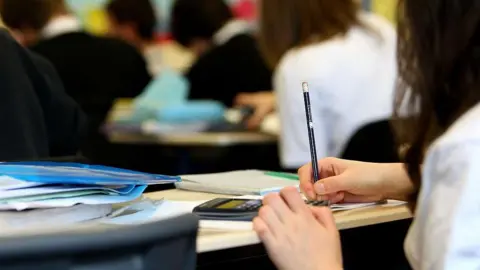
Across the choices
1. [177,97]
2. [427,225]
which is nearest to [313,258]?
[427,225]

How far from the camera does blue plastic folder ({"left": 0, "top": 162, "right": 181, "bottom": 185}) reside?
3.32 ft

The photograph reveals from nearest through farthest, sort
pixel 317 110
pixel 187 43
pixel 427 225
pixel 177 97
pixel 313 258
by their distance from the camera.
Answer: pixel 427 225, pixel 313 258, pixel 317 110, pixel 177 97, pixel 187 43

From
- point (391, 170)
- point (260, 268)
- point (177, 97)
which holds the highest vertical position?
point (177, 97)

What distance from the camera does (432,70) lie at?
919 mm

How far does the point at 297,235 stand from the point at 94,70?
9.60 feet

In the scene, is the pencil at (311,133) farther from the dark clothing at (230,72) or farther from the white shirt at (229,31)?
the white shirt at (229,31)

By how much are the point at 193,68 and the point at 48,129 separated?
2.13 meters

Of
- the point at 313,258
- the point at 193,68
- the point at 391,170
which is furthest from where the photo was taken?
the point at 193,68

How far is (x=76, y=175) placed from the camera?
101 cm

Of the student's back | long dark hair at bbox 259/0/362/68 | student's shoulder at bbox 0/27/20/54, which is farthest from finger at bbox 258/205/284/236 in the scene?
the student's back

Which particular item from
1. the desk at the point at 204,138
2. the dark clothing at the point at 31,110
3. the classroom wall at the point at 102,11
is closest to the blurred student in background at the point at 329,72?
the desk at the point at 204,138

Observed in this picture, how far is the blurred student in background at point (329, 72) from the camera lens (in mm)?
2434

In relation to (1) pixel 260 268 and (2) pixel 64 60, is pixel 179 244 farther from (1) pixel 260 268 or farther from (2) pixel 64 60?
(2) pixel 64 60

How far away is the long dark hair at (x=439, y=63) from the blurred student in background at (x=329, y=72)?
1461 millimetres
